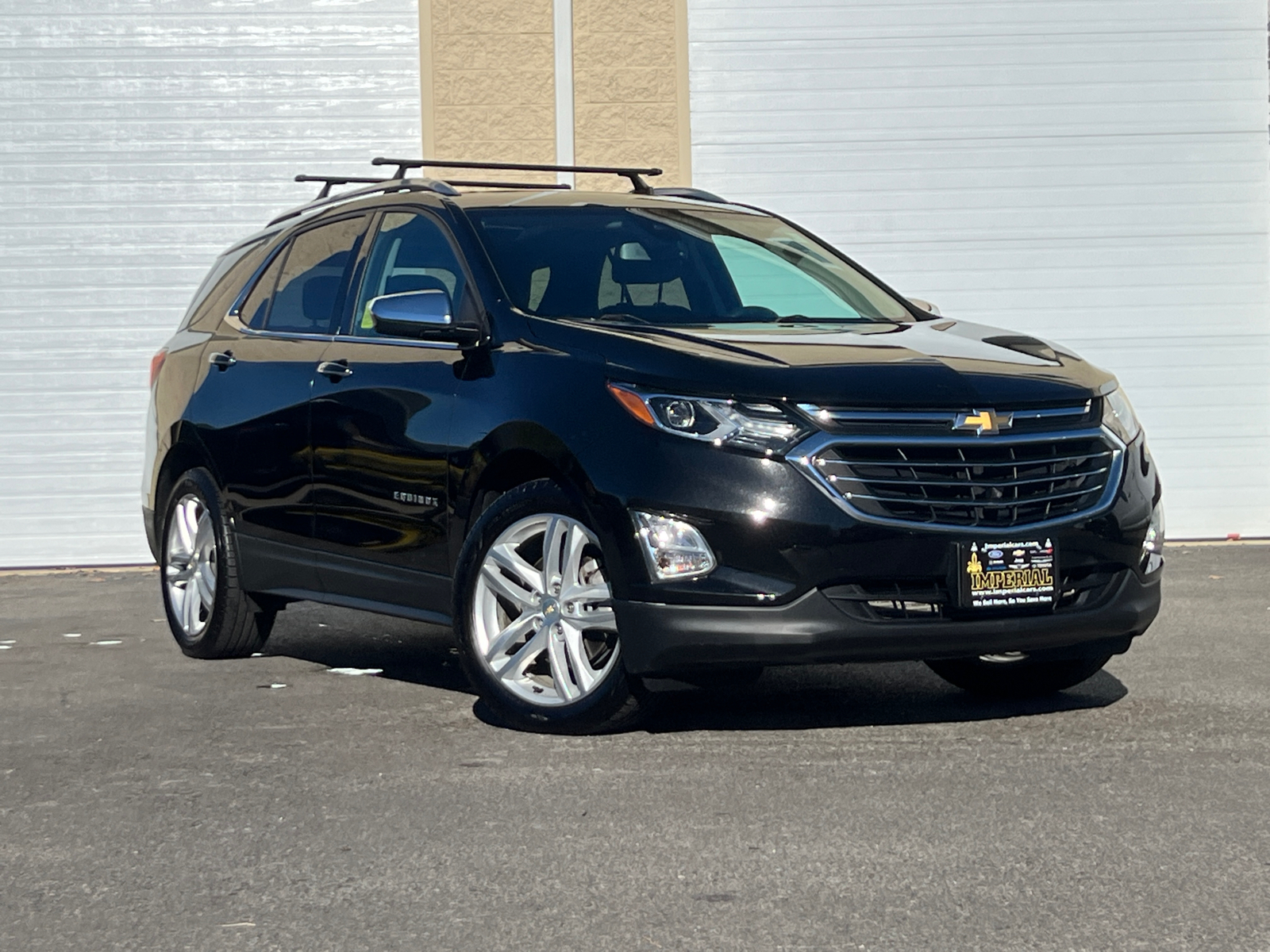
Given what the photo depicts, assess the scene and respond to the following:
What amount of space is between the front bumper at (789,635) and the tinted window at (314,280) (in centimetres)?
234

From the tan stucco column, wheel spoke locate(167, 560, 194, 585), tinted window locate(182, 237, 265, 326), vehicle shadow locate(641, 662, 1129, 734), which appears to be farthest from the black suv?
the tan stucco column

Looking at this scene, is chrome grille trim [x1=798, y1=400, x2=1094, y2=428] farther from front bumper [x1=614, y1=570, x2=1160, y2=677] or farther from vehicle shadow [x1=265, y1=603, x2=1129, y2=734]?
vehicle shadow [x1=265, y1=603, x2=1129, y2=734]

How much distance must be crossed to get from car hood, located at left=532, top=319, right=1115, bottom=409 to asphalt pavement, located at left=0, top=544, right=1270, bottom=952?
1.03 m

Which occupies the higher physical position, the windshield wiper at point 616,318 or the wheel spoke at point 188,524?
the windshield wiper at point 616,318

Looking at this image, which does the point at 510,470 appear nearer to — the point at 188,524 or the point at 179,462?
the point at 188,524

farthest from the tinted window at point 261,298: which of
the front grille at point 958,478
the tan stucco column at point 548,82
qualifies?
the tan stucco column at point 548,82

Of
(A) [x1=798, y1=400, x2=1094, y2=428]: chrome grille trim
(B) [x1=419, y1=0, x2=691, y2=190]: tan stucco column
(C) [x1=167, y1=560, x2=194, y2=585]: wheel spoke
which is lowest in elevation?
(C) [x1=167, y1=560, x2=194, y2=585]: wheel spoke

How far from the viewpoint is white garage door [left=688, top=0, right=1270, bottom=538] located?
44.7ft

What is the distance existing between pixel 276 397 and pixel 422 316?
4.28 feet

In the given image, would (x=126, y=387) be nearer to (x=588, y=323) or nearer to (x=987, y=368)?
(x=588, y=323)

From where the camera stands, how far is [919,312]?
7.25 meters

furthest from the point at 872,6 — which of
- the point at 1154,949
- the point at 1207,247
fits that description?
the point at 1154,949

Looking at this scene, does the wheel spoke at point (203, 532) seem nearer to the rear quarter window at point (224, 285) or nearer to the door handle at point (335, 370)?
the rear quarter window at point (224, 285)

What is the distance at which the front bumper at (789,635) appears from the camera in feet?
18.0
